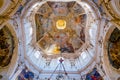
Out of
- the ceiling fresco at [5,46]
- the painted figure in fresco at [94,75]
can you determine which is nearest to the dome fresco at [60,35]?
the painted figure in fresco at [94,75]

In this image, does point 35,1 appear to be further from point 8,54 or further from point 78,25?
point 78,25

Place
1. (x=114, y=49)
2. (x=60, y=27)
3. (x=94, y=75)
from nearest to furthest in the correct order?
(x=114, y=49)
(x=94, y=75)
(x=60, y=27)

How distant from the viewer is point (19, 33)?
17609 mm

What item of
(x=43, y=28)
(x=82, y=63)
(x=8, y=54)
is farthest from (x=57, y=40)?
(x=8, y=54)

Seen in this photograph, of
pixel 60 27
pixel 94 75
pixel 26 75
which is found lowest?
pixel 94 75

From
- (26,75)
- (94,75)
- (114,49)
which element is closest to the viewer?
(114,49)

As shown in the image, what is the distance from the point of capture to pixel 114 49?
16312mm

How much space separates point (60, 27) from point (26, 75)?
732 centimetres

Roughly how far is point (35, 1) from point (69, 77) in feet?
23.2

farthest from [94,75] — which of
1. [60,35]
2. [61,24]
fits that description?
[61,24]

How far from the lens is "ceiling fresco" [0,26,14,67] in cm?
1606

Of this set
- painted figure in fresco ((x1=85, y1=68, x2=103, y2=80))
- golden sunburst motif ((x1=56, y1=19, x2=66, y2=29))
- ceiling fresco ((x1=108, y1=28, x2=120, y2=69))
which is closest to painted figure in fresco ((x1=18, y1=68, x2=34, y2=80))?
painted figure in fresco ((x1=85, y1=68, x2=103, y2=80))

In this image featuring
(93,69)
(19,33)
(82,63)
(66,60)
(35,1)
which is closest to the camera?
(35,1)

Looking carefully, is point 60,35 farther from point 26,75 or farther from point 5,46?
point 5,46
